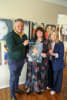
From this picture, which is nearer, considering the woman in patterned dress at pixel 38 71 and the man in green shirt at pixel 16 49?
the man in green shirt at pixel 16 49

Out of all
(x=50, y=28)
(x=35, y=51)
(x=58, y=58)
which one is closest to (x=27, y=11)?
(x=50, y=28)

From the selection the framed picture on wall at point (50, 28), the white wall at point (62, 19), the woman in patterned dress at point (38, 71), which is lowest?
the woman in patterned dress at point (38, 71)

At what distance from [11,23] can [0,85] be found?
4.25 ft

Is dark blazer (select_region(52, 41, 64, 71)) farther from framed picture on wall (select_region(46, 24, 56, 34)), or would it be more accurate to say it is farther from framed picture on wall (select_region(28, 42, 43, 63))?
framed picture on wall (select_region(46, 24, 56, 34))

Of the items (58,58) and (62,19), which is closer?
(58,58)

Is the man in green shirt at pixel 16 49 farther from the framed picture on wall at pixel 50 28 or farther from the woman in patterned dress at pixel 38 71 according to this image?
the framed picture on wall at pixel 50 28

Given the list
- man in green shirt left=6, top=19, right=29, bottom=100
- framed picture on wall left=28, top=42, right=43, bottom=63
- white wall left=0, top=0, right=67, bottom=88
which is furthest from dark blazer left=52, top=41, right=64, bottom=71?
white wall left=0, top=0, right=67, bottom=88

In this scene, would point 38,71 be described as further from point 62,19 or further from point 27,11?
point 62,19

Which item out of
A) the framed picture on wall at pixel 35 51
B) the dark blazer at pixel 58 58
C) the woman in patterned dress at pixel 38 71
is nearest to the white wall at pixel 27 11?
the woman in patterned dress at pixel 38 71

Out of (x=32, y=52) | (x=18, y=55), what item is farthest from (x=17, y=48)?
(x=32, y=52)

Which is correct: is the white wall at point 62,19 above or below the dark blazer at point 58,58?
above

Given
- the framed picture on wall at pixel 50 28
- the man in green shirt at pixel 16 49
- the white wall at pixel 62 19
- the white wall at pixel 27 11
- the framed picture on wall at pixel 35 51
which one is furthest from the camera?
the white wall at pixel 62 19

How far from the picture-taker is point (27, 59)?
1.47 meters

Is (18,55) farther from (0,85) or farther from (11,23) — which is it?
(0,85)
